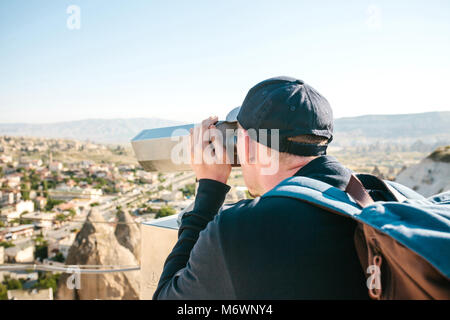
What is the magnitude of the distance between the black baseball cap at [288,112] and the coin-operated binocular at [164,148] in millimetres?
263

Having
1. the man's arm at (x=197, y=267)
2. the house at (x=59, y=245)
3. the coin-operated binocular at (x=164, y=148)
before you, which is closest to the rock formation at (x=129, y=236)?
the house at (x=59, y=245)

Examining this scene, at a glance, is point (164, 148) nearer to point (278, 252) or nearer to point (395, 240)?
point (278, 252)

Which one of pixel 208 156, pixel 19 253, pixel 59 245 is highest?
pixel 208 156

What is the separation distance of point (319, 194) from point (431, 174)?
12.6 meters

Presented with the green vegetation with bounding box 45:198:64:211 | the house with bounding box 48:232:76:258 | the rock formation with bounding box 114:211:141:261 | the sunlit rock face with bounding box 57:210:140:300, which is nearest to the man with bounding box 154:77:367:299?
the sunlit rock face with bounding box 57:210:140:300

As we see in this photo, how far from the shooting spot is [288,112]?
0.87 metres

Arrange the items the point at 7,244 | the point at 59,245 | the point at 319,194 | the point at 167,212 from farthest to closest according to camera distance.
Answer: the point at 59,245, the point at 7,244, the point at 167,212, the point at 319,194

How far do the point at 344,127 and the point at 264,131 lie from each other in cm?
6975

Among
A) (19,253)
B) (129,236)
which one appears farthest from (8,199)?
(129,236)

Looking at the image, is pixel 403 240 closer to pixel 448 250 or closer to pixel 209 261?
pixel 448 250

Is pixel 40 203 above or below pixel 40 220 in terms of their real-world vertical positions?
below

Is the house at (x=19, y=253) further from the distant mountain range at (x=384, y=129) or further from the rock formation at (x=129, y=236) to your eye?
the distant mountain range at (x=384, y=129)

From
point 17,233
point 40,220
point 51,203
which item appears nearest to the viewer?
point 40,220
